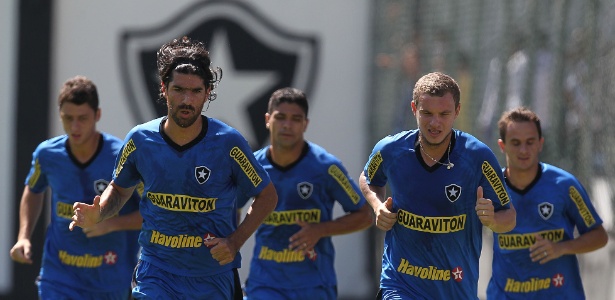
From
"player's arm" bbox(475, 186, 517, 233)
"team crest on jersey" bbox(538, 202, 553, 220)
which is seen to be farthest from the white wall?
"player's arm" bbox(475, 186, 517, 233)

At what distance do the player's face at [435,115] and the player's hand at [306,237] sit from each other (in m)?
1.73

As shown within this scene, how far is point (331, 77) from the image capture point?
14.8m

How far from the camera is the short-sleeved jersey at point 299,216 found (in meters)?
8.13

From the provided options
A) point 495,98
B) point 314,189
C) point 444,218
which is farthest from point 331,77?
point 444,218

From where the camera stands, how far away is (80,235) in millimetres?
8078

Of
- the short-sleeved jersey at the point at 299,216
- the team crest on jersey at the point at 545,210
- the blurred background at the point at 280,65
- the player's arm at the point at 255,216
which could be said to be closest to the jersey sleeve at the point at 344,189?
the short-sleeved jersey at the point at 299,216

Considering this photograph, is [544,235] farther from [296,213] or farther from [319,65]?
[319,65]

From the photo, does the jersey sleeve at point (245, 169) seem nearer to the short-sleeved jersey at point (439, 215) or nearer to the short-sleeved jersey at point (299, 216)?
the short-sleeved jersey at point (439, 215)

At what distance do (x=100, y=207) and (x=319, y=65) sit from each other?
27.8 ft

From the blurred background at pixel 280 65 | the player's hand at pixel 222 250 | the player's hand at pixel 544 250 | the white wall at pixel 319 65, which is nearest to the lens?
the player's hand at pixel 222 250

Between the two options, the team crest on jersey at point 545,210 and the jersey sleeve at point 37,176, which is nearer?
the team crest on jersey at point 545,210

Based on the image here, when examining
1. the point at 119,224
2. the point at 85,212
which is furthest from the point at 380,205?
the point at 119,224

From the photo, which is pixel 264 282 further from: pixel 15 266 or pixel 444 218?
pixel 15 266

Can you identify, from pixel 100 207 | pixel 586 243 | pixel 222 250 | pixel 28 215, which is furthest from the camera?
pixel 28 215
